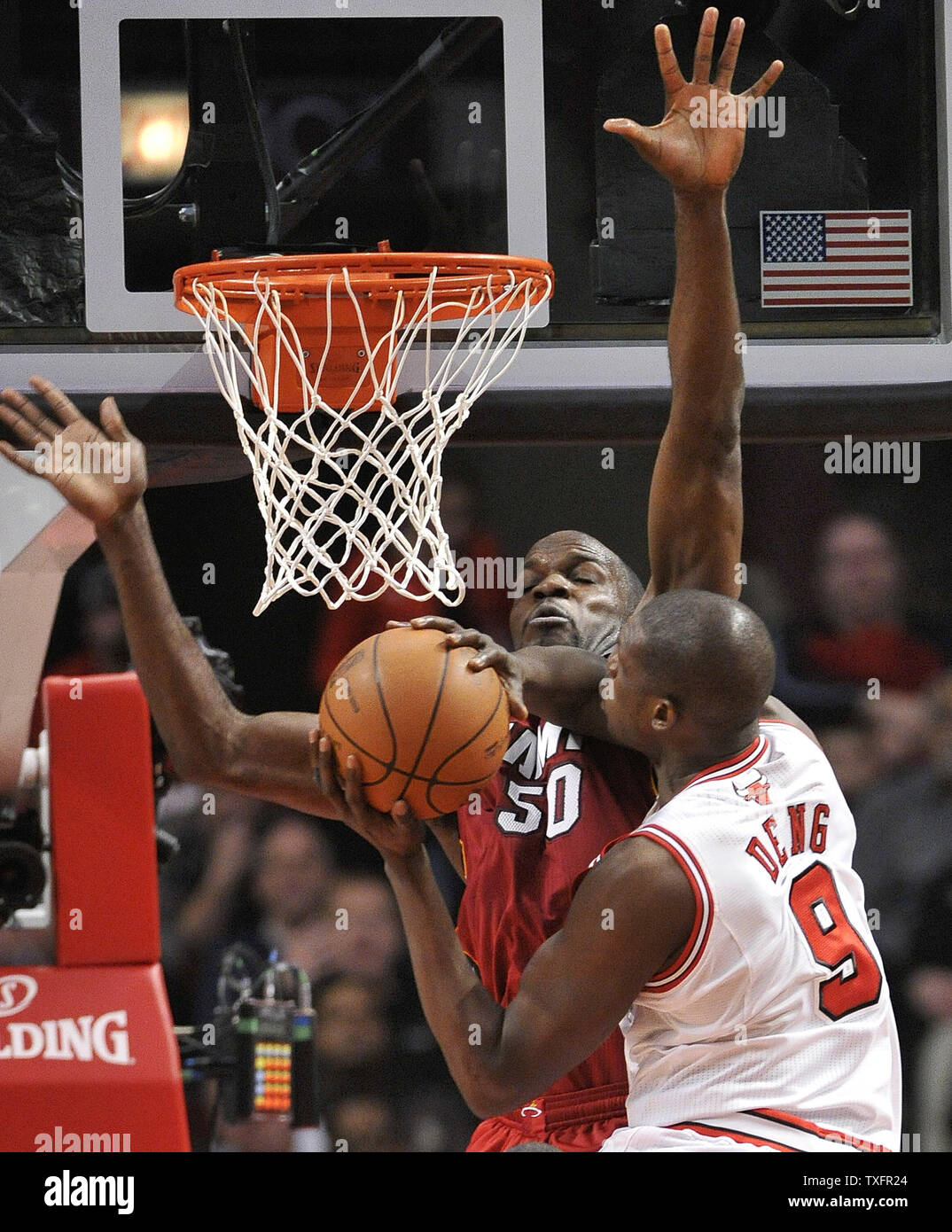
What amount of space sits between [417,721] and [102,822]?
1.37 metres

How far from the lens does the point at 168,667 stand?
250cm

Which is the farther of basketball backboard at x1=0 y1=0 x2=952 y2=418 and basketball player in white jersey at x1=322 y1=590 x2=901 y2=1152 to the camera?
basketball backboard at x1=0 y1=0 x2=952 y2=418

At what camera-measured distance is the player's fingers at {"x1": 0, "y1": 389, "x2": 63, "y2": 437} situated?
2814mm

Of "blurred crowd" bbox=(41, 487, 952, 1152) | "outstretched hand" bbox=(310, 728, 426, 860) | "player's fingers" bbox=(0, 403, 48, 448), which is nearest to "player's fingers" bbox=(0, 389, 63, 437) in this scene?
"player's fingers" bbox=(0, 403, 48, 448)

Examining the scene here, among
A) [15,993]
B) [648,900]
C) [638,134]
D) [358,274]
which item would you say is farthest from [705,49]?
[15,993]

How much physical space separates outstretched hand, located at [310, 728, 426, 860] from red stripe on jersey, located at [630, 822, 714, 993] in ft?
1.04

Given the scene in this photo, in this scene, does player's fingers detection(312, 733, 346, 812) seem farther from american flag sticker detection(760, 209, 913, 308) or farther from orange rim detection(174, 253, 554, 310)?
american flag sticker detection(760, 209, 913, 308)

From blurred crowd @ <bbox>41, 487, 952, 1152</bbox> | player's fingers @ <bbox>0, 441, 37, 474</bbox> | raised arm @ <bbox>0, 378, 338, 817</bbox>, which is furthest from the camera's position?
blurred crowd @ <bbox>41, 487, 952, 1152</bbox>

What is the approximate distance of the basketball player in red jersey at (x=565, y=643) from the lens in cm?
234

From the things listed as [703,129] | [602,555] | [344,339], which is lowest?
[602,555]

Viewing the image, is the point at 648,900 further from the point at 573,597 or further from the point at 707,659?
the point at 573,597

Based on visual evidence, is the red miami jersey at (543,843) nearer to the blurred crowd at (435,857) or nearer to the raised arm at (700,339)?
the raised arm at (700,339)
